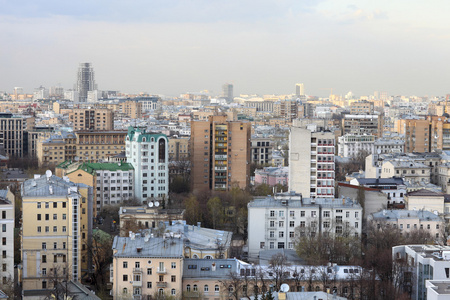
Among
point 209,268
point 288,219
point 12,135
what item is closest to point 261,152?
point 12,135

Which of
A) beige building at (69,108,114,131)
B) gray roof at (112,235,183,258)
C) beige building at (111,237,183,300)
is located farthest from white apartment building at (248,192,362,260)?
beige building at (69,108,114,131)

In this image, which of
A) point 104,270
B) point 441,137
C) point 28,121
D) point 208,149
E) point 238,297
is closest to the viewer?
point 238,297

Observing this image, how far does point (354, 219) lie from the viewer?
26.6 metres

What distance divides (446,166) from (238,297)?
2332cm

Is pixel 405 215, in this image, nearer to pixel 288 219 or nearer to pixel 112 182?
pixel 288 219

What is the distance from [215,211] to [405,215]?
7065 millimetres

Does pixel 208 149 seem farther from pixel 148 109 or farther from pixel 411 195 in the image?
pixel 148 109

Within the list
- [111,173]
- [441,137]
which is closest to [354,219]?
[111,173]

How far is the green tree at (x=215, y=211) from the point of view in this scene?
3081 centimetres

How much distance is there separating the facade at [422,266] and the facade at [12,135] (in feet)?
145

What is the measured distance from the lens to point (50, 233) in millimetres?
22203

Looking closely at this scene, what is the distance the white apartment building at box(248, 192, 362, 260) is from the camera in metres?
26.0

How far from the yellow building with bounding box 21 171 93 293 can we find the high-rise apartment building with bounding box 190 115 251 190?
17.2m

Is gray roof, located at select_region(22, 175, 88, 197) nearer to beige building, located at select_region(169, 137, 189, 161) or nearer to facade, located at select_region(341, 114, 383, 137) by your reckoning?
beige building, located at select_region(169, 137, 189, 161)
